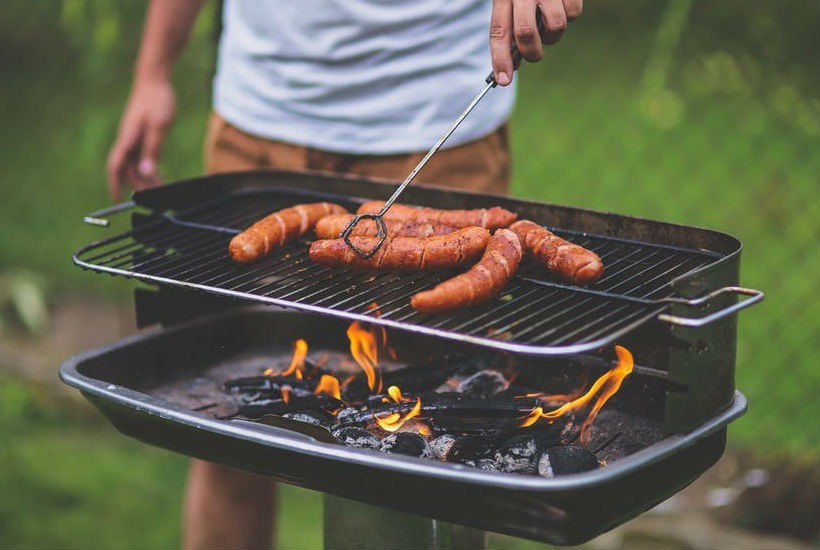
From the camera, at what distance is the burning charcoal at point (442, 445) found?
2.24m

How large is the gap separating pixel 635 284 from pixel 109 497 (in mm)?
3041

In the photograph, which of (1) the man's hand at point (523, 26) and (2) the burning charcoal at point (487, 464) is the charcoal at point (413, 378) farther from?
(1) the man's hand at point (523, 26)

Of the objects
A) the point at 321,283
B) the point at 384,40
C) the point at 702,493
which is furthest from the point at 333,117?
the point at 702,493

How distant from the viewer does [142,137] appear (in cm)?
336

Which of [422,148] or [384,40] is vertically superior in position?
[384,40]

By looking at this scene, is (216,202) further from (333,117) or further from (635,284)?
(635,284)

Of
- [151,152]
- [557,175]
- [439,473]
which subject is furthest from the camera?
[557,175]

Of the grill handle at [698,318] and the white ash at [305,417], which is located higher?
the grill handle at [698,318]

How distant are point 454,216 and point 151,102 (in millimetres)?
1285

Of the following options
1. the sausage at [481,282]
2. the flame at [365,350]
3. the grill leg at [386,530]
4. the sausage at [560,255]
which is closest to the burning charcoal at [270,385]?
the flame at [365,350]

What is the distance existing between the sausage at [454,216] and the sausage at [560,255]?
0.06 m

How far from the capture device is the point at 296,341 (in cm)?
293

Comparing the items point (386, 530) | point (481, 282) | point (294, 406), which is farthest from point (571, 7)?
point (386, 530)

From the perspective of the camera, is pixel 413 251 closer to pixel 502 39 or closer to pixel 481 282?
pixel 481 282
